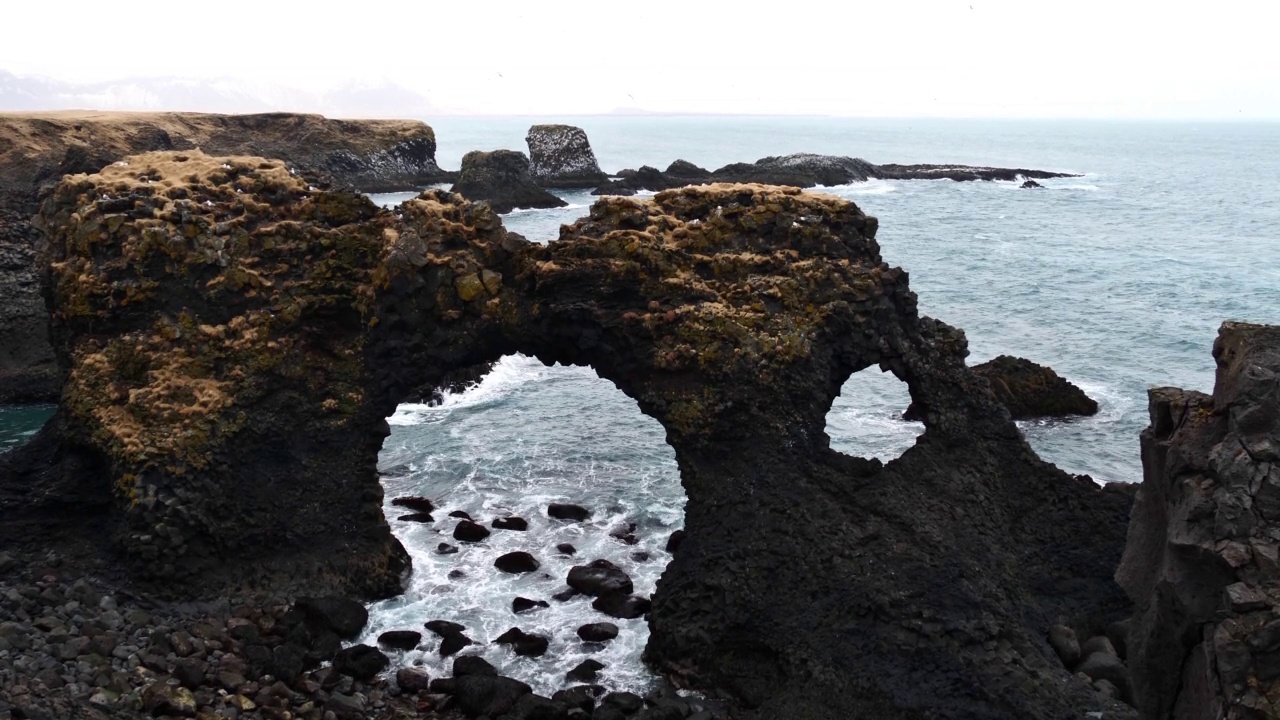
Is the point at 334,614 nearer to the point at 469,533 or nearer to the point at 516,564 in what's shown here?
the point at 516,564

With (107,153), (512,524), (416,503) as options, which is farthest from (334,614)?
(107,153)

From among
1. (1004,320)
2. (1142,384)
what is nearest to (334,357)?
(1142,384)

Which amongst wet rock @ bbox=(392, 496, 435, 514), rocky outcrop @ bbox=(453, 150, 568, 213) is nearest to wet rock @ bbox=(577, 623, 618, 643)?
wet rock @ bbox=(392, 496, 435, 514)

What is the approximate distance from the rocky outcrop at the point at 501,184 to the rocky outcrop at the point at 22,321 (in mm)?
51805

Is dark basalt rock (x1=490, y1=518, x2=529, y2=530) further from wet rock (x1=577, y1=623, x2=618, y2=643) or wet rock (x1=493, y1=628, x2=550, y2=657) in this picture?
wet rock (x1=577, y1=623, x2=618, y2=643)

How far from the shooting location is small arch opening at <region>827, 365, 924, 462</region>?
39.9 meters

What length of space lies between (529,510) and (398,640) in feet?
28.8

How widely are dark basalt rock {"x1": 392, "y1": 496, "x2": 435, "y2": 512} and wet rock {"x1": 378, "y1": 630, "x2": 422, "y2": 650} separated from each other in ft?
27.4

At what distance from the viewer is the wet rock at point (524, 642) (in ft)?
82.4

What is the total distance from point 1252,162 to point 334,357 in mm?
213480

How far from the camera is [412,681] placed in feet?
77.2

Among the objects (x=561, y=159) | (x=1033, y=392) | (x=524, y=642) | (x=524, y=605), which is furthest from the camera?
(x=561, y=159)

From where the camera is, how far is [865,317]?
27766mm

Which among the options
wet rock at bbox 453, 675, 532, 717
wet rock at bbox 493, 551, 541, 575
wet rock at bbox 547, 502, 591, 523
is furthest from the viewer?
wet rock at bbox 547, 502, 591, 523
